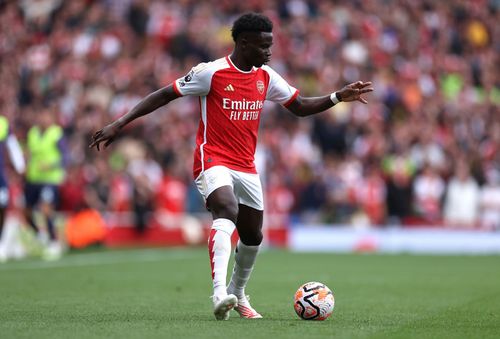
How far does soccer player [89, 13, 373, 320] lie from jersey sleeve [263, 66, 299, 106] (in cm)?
7

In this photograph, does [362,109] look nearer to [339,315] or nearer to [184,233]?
[184,233]

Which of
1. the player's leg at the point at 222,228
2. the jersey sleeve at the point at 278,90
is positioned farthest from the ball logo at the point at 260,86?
the player's leg at the point at 222,228

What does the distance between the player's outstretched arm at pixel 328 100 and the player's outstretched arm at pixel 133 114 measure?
1283mm

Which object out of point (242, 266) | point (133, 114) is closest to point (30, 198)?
point (242, 266)

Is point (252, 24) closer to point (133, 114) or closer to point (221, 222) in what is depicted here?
point (133, 114)

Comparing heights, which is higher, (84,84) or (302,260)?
(84,84)

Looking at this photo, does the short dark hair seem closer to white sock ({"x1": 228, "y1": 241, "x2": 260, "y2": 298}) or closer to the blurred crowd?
white sock ({"x1": 228, "y1": 241, "x2": 260, "y2": 298})

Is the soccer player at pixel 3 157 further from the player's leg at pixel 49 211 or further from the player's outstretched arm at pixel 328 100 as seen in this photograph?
the player's outstretched arm at pixel 328 100

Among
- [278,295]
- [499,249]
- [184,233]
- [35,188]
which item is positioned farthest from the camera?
[184,233]

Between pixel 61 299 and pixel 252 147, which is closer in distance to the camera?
pixel 252 147

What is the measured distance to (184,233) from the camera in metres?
24.5

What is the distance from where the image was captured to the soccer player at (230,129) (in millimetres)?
9000

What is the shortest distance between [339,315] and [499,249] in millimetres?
13902

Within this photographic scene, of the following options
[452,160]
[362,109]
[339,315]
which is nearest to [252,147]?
[339,315]
